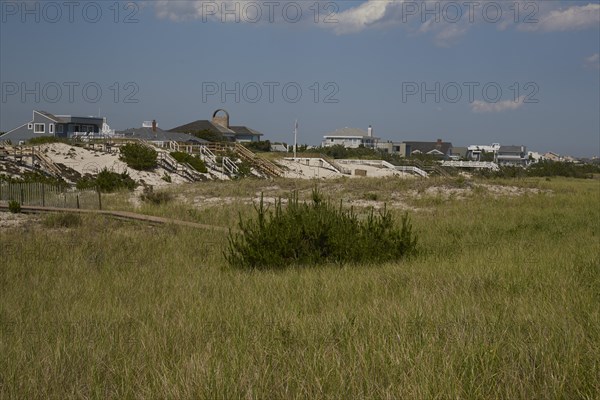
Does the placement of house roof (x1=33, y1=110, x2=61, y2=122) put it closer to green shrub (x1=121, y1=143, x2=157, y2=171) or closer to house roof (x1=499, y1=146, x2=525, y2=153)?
green shrub (x1=121, y1=143, x2=157, y2=171)

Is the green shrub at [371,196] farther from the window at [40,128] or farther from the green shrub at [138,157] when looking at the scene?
the window at [40,128]

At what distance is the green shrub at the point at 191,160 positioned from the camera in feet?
171

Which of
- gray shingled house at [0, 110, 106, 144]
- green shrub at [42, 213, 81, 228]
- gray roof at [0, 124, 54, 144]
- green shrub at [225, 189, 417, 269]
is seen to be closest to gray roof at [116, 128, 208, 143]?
gray shingled house at [0, 110, 106, 144]

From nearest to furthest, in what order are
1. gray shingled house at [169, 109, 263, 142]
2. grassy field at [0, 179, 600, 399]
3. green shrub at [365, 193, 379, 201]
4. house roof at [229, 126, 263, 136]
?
grassy field at [0, 179, 600, 399], green shrub at [365, 193, 379, 201], gray shingled house at [169, 109, 263, 142], house roof at [229, 126, 263, 136]

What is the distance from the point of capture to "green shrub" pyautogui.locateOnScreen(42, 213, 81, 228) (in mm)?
19031

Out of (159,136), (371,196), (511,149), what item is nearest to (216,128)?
(159,136)

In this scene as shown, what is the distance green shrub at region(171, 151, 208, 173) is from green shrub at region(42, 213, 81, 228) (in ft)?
107

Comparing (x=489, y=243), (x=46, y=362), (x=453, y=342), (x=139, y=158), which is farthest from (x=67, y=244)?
(x=139, y=158)

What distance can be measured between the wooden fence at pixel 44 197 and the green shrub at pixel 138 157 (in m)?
21.4

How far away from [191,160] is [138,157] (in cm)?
659

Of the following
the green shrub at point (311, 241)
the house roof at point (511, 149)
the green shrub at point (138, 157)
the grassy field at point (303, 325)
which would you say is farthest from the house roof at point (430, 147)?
the grassy field at point (303, 325)

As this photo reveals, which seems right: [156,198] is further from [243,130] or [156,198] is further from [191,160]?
[243,130]

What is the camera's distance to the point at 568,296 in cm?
730

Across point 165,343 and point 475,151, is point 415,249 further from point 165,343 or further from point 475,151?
point 475,151
